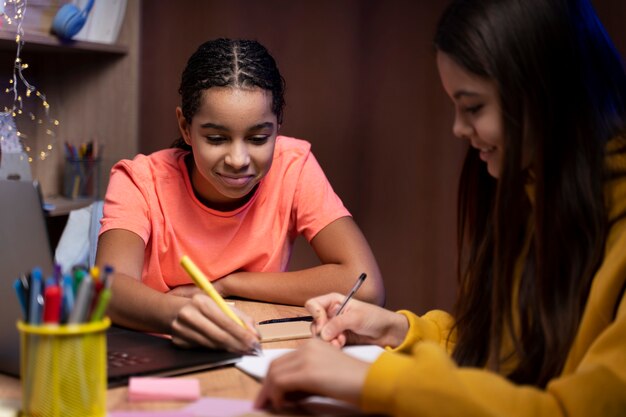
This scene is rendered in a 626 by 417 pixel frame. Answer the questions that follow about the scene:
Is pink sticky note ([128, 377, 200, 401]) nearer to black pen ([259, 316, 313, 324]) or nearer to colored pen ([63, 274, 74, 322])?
colored pen ([63, 274, 74, 322])

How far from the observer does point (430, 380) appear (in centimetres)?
82

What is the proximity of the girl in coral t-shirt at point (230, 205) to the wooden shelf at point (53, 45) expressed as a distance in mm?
633

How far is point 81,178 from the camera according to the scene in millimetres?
2604

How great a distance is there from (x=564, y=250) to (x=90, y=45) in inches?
73.6

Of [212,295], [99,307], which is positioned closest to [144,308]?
[212,295]

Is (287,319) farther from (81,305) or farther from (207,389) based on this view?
(81,305)

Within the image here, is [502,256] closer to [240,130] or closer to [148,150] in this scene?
[240,130]

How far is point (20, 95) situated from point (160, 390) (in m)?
1.82

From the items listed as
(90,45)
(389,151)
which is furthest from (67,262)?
(389,151)

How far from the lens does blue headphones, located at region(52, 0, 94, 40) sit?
7.63 ft

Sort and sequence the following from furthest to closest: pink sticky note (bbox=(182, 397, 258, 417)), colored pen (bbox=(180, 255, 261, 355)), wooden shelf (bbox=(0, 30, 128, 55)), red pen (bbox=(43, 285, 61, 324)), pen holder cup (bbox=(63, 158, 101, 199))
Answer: pen holder cup (bbox=(63, 158, 101, 199)) < wooden shelf (bbox=(0, 30, 128, 55)) < colored pen (bbox=(180, 255, 261, 355)) < pink sticky note (bbox=(182, 397, 258, 417)) < red pen (bbox=(43, 285, 61, 324))

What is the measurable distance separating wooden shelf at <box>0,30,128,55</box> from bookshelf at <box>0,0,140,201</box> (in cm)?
4

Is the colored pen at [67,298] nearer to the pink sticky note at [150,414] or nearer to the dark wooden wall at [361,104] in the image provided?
the pink sticky note at [150,414]

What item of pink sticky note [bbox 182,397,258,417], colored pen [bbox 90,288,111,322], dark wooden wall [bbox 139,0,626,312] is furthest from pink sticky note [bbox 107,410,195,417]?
dark wooden wall [bbox 139,0,626,312]
